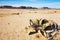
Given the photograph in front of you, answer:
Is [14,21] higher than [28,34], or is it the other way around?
[14,21]

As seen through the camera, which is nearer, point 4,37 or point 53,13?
point 4,37

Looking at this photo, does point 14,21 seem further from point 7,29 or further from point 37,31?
point 37,31

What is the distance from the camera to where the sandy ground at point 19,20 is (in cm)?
118

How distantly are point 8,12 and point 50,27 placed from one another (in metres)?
0.44

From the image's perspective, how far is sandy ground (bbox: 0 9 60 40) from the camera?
1176 millimetres

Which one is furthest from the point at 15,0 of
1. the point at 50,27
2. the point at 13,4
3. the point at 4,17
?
the point at 50,27

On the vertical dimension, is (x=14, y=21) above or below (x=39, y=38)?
above

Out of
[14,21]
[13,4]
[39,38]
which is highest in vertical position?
[13,4]

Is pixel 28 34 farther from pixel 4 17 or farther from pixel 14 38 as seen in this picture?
pixel 4 17

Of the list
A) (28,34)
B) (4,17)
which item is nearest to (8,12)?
(4,17)

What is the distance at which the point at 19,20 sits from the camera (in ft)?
4.03

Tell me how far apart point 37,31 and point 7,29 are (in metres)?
0.29

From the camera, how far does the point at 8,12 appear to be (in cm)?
122

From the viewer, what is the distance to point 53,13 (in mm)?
1257
